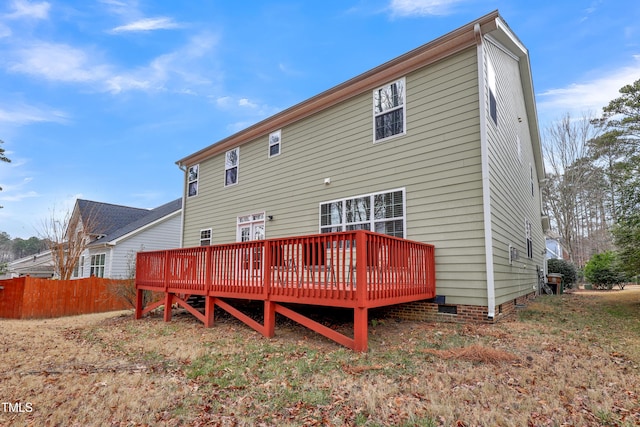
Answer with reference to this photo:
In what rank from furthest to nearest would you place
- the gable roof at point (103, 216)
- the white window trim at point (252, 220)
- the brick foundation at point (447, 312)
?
the gable roof at point (103, 216) → the white window trim at point (252, 220) → the brick foundation at point (447, 312)

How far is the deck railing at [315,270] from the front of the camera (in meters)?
5.00

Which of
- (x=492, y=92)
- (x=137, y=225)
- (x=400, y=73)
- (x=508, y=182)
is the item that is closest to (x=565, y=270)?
(x=508, y=182)

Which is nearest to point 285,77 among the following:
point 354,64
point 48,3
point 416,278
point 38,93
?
point 354,64

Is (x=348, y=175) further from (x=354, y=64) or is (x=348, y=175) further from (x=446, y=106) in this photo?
(x=354, y=64)

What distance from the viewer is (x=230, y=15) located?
493 inches

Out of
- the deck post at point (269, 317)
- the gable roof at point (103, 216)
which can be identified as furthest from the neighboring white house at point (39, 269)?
the deck post at point (269, 317)

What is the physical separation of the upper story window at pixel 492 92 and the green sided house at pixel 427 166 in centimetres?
3

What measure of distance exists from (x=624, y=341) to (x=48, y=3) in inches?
639

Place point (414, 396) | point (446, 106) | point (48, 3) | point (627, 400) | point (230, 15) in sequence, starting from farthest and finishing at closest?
point (230, 15), point (48, 3), point (446, 106), point (414, 396), point (627, 400)

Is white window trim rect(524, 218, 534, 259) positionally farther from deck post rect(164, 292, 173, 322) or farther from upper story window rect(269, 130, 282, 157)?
deck post rect(164, 292, 173, 322)

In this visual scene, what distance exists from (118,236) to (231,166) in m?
9.56

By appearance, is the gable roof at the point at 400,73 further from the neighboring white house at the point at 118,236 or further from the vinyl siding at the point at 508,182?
the neighboring white house at the point at 118,236

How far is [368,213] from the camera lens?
805 centimetres

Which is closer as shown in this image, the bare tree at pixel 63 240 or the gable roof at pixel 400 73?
the gable roof at pixel 400 73
